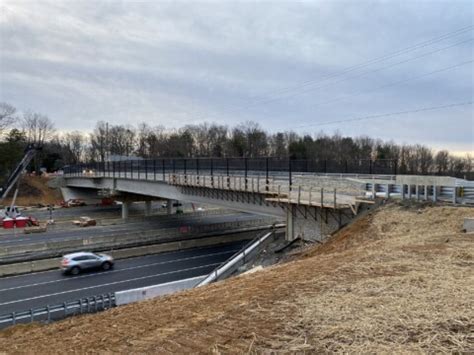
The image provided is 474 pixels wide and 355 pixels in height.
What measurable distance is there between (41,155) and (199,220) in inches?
3060

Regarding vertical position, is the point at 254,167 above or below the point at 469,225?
above

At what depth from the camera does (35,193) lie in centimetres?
8212

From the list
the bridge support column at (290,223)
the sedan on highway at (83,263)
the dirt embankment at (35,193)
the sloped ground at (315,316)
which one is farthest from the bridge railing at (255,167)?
the dirt embankment at (35,193)

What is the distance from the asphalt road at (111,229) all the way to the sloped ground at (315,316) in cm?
3821

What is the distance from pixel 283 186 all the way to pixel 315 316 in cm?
2083

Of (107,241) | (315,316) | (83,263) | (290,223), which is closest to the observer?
(315,316)

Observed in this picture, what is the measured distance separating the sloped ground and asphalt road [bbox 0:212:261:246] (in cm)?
3821

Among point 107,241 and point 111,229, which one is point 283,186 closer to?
point 107,241

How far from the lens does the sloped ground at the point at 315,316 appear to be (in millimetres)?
5484

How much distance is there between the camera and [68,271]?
3111 cm

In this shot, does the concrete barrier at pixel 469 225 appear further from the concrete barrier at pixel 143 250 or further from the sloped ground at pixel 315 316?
the concrete barrier at pixel 143 250

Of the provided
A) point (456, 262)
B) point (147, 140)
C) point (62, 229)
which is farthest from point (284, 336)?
point (147, 140)

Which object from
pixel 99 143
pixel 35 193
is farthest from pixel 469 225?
pixel 99 143

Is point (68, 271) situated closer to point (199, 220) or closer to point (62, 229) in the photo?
point (62, 229)
